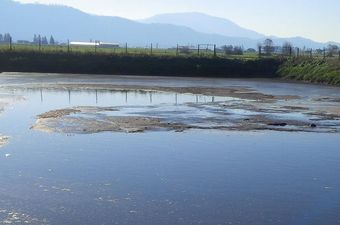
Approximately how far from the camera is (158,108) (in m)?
28.3

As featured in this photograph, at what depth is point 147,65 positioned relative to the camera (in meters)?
56.1

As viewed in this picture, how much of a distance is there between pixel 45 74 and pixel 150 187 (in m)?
40.1

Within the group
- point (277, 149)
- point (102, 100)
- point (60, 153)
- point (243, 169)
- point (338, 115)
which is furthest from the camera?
point (102, 100)

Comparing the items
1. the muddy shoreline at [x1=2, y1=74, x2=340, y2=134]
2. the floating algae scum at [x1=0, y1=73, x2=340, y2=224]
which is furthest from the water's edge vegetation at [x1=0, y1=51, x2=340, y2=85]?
the floating algae scum at [x1=0, y1=73, x2=340, y2=224]

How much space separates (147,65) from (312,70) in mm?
14990

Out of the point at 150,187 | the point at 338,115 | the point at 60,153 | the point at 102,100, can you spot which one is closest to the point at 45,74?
the point at 102,100

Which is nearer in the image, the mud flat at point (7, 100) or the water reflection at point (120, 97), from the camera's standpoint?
the mud flat at point (7, 100)

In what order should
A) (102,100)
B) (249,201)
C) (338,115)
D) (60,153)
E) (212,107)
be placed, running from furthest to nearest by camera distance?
(102,100), (212,107), (338,115), (60,153), (249,201)

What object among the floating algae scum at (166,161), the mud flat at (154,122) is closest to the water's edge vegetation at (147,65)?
the floating algae scum at (166,161)

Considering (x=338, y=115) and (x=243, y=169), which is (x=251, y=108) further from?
(x=243, y=169)

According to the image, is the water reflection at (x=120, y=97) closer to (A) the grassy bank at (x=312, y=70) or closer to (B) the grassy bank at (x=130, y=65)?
(A) the grassy bank at (x=312, y=70)

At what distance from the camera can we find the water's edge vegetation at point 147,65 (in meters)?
55.1

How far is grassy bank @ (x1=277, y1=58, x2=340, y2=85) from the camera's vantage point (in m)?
49.2

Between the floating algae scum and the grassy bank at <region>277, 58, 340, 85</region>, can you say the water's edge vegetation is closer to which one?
the grassy bank at <region>277, 58, 340, 85</region>
